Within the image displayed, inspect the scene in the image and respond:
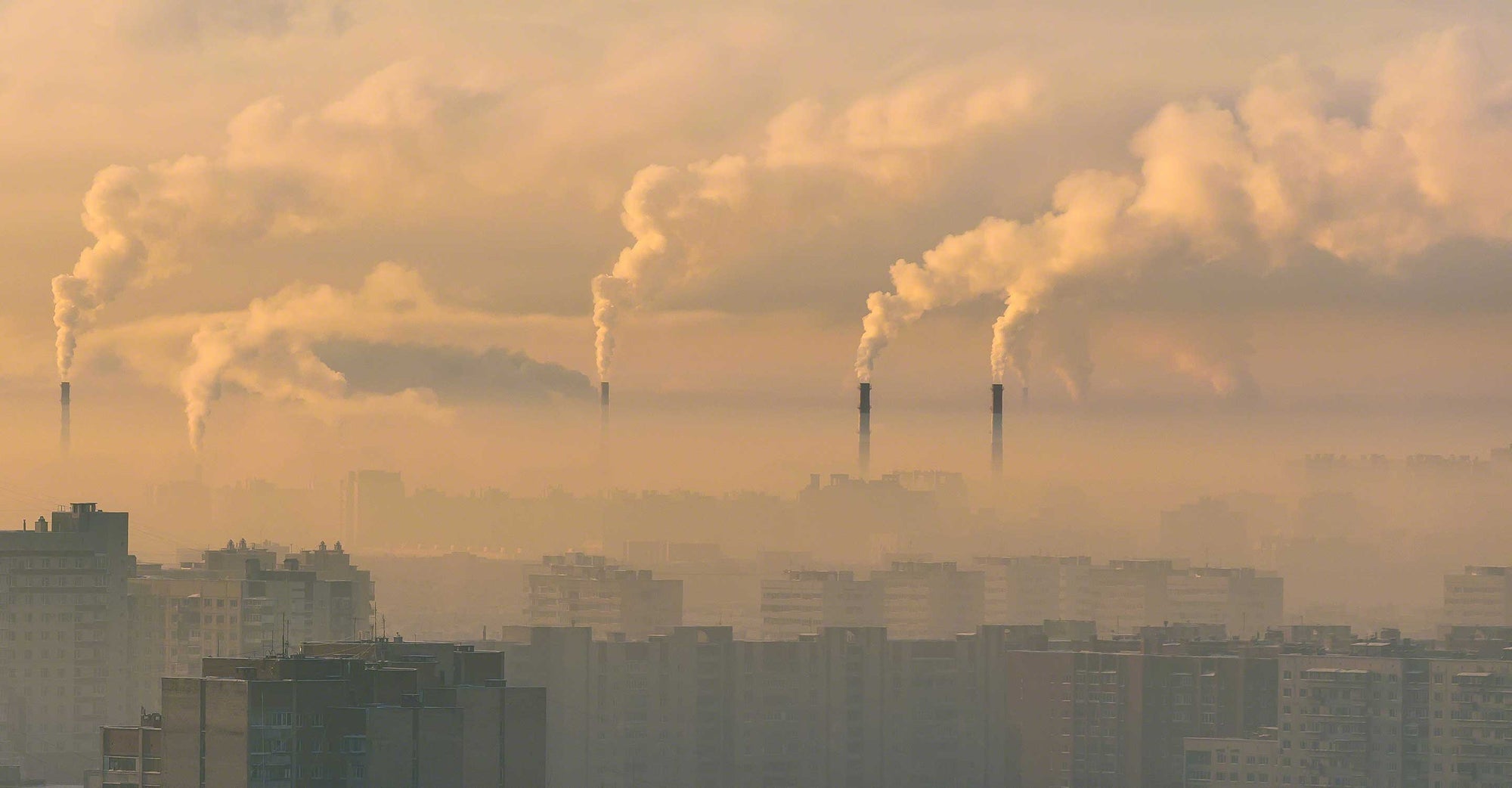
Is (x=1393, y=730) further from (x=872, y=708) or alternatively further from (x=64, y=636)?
(x=64, y=636)

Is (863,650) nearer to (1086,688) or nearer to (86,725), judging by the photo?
(1086,688)

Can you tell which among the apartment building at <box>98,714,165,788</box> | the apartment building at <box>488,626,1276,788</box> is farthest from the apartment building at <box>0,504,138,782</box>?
the apartment building at <box>98,714,165,788</box>

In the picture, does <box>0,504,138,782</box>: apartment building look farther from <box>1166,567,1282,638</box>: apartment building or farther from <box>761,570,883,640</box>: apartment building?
<box>1166,567,1282,638</box>: apartment building

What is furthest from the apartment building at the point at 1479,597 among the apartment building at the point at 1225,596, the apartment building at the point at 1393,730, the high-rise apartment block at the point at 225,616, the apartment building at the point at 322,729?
the apartment building at the point at 322,729

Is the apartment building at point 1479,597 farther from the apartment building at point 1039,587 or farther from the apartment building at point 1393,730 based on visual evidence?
the apartment building at point 1393,730

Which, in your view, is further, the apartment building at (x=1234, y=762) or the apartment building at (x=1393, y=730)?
the apartment building at (x=1234, y=762)

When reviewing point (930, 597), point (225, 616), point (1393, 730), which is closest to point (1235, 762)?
point (1393, 730)

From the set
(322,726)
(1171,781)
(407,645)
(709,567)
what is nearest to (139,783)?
(322,726)

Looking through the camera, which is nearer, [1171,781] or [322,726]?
[322,726]
